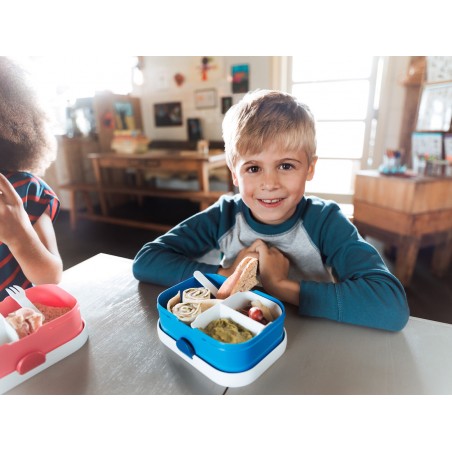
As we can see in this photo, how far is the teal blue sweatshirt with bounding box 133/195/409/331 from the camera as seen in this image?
54cm

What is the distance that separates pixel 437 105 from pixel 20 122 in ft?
4.54

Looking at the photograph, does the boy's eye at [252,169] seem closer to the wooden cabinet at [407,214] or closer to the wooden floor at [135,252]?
the wooden floor at [135,252]

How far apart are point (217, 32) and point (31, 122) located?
0.33 m

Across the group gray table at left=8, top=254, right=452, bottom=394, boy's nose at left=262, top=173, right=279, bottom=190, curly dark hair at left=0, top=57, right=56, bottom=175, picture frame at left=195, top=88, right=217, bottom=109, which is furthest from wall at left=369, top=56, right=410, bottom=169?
curly dark hair at left=0, top=57, right=56, bottom=175

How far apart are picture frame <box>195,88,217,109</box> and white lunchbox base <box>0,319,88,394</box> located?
A: 2.87 metres

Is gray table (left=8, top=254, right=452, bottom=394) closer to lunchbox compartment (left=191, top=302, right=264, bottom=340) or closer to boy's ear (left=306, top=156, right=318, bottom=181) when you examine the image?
lunchbox compartment (left=191, top=302, right=264, bottom=340)

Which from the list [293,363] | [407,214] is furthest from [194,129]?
[293,363]

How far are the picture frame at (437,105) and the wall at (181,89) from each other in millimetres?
1770

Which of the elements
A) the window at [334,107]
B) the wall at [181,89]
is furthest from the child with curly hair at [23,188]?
the wall at [181,89]

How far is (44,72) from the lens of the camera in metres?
0.52

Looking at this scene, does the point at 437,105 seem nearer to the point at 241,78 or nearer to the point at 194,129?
the point at 241,78
